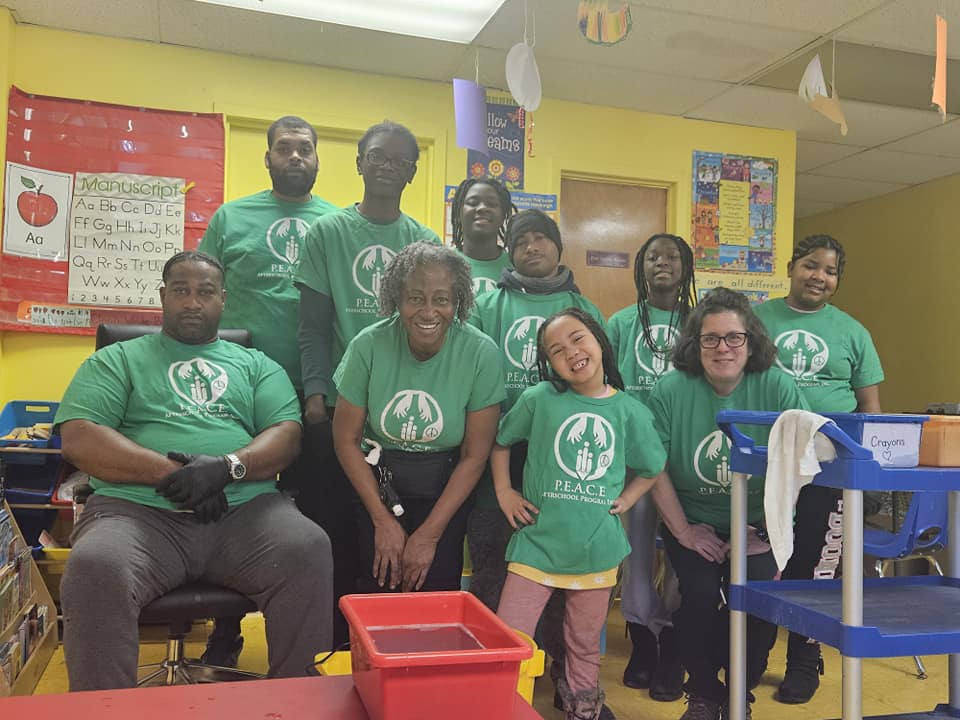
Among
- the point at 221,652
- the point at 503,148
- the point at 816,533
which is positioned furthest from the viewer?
the point at 503,148

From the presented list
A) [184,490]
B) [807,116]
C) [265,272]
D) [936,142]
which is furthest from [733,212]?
[184,490]

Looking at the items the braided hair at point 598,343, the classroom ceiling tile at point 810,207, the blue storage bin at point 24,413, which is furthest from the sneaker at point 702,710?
the classroom ceiling tile at point 810,207

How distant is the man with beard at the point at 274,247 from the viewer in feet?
8.05

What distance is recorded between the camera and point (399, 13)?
134 inches

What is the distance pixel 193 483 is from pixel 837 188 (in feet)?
17.2

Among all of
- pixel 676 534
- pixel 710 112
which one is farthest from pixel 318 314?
pixel 710 112

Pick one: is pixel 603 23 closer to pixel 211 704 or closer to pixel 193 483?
pixel 193 483

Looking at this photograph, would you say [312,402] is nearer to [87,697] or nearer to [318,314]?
[318,314]

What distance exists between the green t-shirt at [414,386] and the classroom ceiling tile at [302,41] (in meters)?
1.96

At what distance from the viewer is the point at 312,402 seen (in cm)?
226

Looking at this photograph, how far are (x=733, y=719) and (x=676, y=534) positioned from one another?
18.1 inches

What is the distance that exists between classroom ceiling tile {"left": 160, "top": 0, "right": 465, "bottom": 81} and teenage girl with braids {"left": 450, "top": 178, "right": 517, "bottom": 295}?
4.58 ft

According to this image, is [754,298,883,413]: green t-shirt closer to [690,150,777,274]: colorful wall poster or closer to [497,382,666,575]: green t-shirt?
[497,382,666,575]: green t-shirt

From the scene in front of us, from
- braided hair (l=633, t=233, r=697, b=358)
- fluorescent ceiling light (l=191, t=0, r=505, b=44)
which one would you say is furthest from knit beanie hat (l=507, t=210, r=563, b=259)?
fluorescent ceiling light (l=191, t=0, r=505, b=44)
